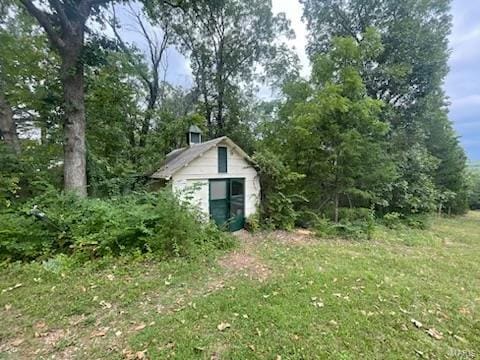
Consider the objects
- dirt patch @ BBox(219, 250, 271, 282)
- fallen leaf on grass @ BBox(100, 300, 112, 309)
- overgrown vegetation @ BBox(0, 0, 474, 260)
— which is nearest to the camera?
fallen leaf on grass @ BBox(100, 300, 112, 309)

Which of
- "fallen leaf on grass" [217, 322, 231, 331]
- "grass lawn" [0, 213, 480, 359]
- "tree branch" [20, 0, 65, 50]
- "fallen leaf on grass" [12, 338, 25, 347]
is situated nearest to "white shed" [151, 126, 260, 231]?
"grass lawn" [0, 213, 480, 359]

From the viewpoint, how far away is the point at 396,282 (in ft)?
14.5

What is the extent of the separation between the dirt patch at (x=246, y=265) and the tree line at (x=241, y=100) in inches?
154

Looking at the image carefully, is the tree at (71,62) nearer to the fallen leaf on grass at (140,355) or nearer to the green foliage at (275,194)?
the fallen leaf on grass at (140,355)

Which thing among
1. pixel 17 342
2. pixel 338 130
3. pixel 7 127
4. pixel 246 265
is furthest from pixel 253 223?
pixel 7 127

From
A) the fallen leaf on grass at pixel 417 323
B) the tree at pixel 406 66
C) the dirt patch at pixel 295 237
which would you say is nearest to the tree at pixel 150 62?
the dirt patch at pixel 295 237

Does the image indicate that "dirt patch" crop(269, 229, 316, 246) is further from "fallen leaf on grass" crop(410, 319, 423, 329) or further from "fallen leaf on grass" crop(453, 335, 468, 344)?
"fallen leaf on grass" crop(453, 335, 468, 344)

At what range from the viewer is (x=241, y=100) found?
16.8 meters

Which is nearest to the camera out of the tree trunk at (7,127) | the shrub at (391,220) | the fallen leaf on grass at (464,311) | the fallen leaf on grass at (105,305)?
the fallen leaf on grass at (105,305)

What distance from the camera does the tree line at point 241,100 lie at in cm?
758

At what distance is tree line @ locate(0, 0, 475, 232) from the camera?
758cm

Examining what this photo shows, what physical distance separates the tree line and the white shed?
2.25 ft

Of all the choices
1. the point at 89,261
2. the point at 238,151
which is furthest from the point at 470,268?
the point at 89,261

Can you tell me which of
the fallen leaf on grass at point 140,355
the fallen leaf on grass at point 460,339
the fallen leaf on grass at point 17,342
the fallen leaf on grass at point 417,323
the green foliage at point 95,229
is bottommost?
the fallen leaf on grass at point 460,339
